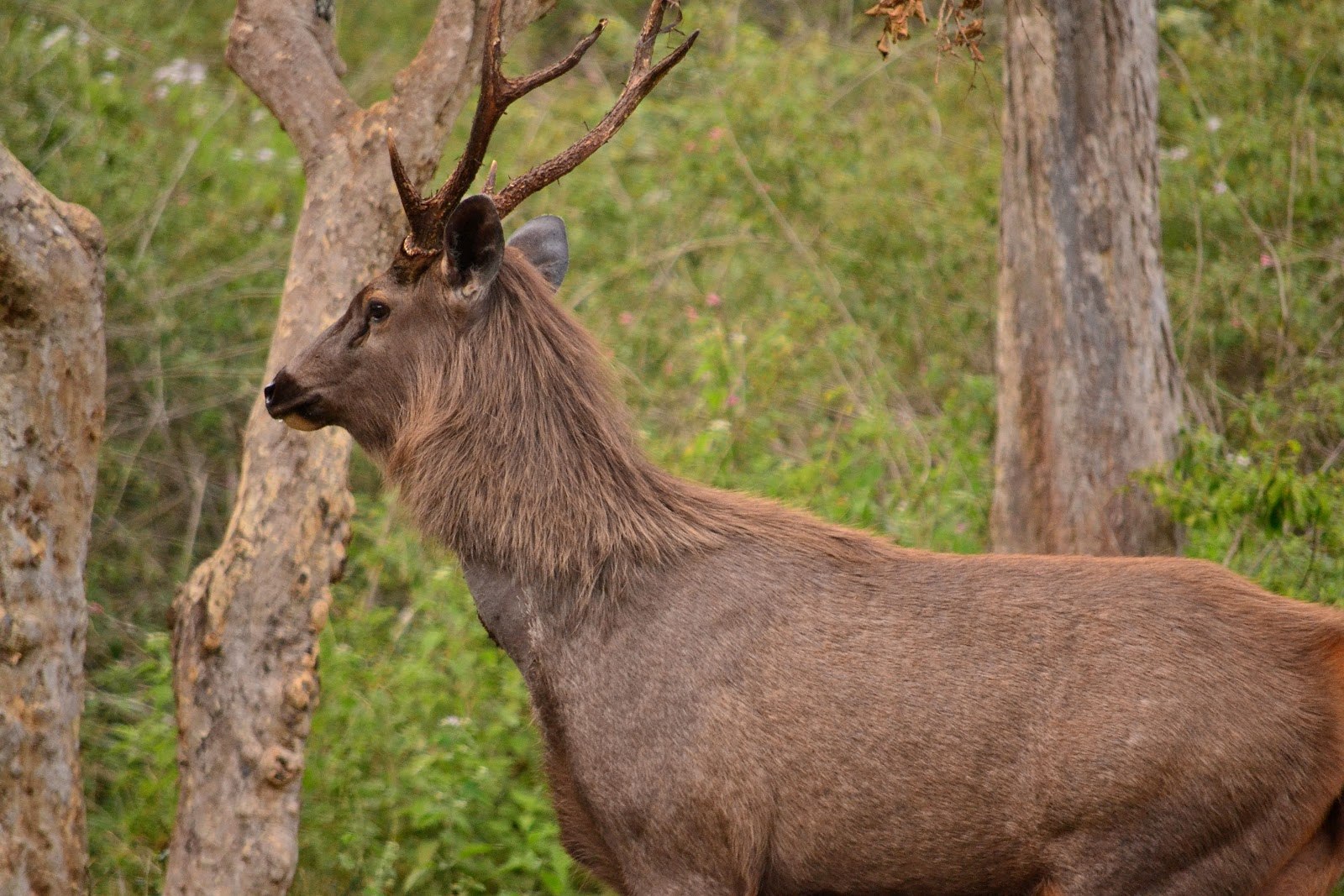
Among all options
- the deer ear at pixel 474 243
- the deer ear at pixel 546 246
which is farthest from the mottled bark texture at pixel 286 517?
the deer ear at pixel 474 243

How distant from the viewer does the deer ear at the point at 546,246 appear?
5328 millimetres

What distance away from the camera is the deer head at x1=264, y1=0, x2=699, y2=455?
14.9 feet

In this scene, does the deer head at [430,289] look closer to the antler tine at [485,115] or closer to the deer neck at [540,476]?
the antler tine at [485,115]

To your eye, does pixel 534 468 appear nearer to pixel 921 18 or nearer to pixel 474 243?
pixel 474 243

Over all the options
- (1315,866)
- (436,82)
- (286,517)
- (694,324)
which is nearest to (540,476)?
(286,517)

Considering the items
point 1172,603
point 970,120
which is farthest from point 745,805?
point 970,120

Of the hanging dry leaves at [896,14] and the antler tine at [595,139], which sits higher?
the hanging dry leaves at [896,14]

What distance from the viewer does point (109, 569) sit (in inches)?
326

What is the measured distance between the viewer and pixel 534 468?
466 cm

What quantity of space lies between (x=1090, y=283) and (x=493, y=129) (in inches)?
126

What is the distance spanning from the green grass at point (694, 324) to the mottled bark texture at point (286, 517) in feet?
2.80

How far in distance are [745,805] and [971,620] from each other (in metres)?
A: 0.89

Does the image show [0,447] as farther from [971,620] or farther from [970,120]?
[970,120]

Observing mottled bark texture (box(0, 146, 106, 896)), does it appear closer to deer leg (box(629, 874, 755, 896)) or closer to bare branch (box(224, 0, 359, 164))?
bare branch (box(224, 0, 359, 164))
